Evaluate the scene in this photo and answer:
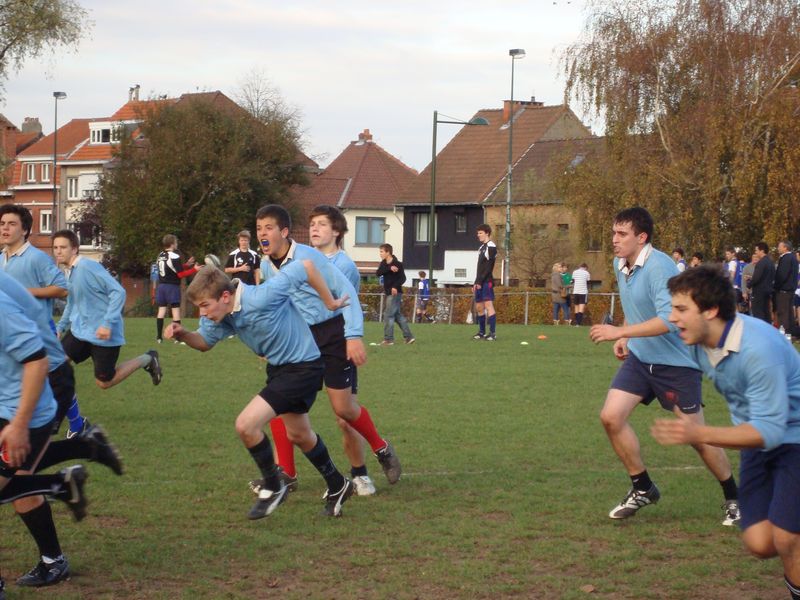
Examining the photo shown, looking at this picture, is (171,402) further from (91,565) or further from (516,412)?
(91,565)

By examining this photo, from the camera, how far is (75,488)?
19.1 feet

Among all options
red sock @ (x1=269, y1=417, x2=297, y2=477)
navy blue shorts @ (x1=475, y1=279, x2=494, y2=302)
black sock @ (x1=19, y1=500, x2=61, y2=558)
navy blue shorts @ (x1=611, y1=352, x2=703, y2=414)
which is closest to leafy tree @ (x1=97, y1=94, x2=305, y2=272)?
navy blue shorts @ (x1=475, y1=279, x2=494, y2=302)

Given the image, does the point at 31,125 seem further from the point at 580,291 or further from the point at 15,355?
the point at 15,355

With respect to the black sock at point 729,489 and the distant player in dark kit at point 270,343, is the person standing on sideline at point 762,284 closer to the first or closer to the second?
the black sock at point 729,489

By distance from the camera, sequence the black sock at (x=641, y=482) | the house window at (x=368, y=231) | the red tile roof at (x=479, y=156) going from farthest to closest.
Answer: the house window at (x=368, y=231)
the red tile roof at (x=479, y=156)
the black sock at (x=641, y=482)

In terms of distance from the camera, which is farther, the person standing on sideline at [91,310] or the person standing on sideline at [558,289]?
the person standing on sideline at [558,289]

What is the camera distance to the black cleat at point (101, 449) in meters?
6.07

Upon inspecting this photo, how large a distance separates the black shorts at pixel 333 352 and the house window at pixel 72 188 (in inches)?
3179

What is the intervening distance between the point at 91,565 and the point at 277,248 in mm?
2619

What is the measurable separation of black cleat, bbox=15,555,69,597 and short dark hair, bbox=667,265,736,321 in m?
3.45

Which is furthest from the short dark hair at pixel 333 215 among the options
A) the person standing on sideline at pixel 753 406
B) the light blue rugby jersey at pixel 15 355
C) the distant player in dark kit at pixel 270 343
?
the person standing on sideline at pixel 753 406

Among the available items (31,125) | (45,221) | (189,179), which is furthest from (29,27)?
(31,125)

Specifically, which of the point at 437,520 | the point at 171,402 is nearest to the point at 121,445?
the point at 171,402

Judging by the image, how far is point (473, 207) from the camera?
6412cm
